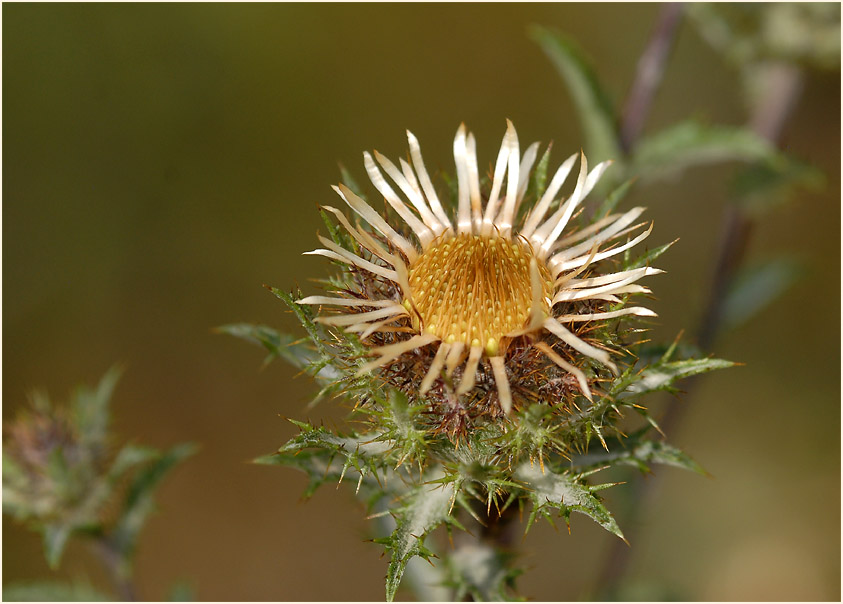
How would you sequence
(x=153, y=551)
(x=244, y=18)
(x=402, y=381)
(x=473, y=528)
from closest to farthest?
(x=402, y=381) < (x=473, y=528) < (x=153, y=551) < (x=244, y=18)

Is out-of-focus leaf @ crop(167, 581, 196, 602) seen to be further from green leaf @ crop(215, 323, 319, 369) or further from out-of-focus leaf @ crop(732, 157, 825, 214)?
out-of-focus leaf @ crop(732, 157, 825, 214)

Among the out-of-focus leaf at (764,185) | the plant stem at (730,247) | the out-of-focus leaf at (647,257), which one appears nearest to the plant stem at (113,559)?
the plant stem at (730,247)

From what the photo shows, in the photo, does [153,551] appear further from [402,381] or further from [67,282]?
[402,381]

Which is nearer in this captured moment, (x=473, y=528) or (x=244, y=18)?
(x=473, y=528)

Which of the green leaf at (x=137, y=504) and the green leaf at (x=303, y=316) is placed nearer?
the green leaf at (x=303, y=316)

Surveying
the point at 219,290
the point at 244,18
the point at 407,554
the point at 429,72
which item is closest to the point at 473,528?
the point at 407,554

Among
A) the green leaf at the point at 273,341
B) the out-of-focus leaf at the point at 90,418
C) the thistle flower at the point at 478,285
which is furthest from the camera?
the out-of-focus leaf at the point at 90,418

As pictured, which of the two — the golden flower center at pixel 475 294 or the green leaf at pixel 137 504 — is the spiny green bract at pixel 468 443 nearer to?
the golden flower center at pixel 475 294

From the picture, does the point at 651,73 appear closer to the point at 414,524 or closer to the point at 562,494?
the point at 562,494
